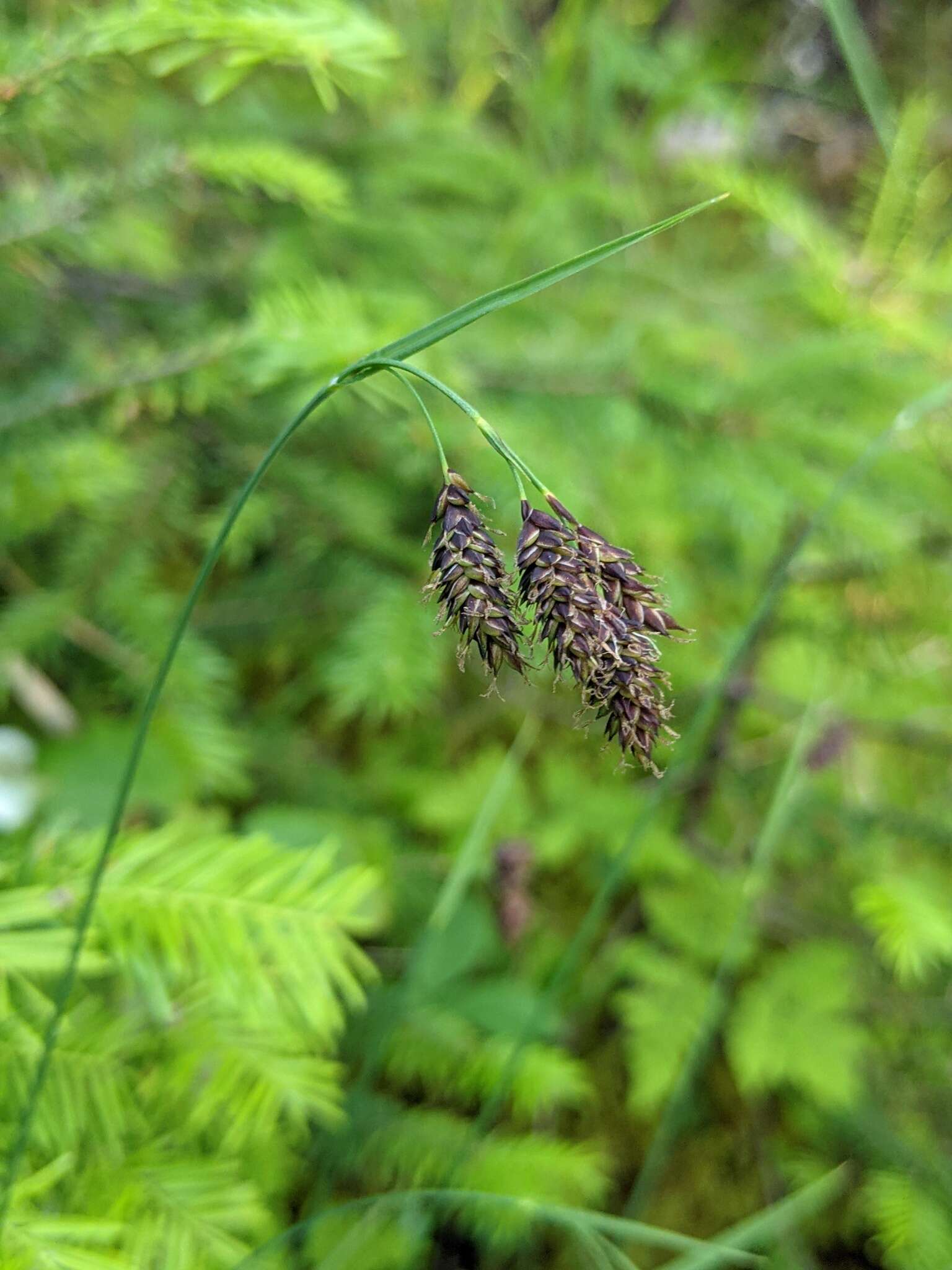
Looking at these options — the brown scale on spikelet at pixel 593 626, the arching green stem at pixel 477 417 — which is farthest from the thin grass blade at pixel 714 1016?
the arching green stem at pixel 477 417

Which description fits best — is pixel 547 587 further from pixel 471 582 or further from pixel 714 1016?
pixel 714 1016

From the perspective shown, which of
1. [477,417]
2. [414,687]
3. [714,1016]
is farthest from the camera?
[714,1016]

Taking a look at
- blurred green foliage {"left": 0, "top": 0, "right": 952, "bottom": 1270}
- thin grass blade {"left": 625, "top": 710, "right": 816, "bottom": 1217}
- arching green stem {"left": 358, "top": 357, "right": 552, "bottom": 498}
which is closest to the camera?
arching green stem {"left": 358, "top": 357, "right": 552, "bottom": 498}

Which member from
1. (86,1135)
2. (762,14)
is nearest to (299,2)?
(86,1135)

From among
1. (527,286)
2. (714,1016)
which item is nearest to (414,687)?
(714,1016)

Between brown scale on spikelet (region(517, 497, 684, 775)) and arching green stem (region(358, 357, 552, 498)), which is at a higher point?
arching green stem (region(358, 357, 552, 498))

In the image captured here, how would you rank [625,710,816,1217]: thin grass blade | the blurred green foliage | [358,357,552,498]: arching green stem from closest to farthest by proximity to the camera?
[358,357,552,498]: arching green stem < the blurred green foliage < [625,710,816,1217]: thin grass blade

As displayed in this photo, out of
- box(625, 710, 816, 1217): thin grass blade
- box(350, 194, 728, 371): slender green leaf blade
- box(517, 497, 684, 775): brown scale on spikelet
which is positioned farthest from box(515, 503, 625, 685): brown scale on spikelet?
box(625, 710, 816, 1217): thin grass blade

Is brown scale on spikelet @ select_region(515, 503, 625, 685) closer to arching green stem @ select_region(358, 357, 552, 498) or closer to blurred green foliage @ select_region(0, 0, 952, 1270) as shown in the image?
arching green stem @ select_region(358, 357, 552, 498)
